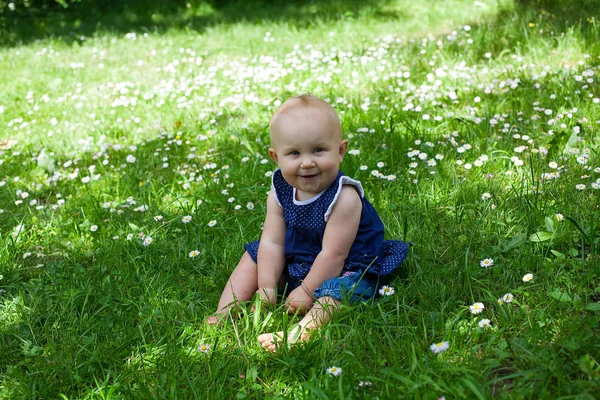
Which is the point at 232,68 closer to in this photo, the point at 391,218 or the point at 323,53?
the point at 323,53

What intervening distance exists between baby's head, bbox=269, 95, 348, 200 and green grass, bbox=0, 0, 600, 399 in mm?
591

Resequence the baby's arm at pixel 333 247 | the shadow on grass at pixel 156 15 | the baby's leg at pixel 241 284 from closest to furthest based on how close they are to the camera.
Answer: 1. the baby's arm at pixel 333 247
2. the baby's leg at pixel 241 284
3. the shadow on grass at pixel 156 15

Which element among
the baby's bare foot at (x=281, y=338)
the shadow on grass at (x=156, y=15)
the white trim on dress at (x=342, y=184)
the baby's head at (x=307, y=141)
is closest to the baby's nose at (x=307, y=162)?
the baby's head at (x=307, y=141)

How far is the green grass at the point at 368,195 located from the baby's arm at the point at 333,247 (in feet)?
0.45

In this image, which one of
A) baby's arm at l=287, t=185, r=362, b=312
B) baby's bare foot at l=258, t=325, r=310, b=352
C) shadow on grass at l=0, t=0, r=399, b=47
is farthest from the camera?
shadow on grass at l=0, t=0, r=399, b=47

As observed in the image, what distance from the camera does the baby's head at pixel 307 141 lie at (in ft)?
8.38

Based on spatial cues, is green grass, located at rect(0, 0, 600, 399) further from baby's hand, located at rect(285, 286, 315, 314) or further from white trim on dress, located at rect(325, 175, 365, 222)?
white trim on dress, located at rect(325, 175, 365, 222)

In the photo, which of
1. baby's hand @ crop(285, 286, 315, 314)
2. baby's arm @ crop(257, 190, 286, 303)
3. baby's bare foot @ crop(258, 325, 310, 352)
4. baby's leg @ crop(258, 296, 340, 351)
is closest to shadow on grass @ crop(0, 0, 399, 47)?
baby's arm @ crop(257, 190, 286, 303)

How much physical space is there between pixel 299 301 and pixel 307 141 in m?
0.69

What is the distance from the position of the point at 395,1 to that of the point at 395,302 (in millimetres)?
7663

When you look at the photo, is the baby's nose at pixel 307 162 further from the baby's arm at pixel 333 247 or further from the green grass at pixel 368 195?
the green grass at pixel 368 195

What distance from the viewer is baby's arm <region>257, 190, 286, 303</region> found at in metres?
2.82

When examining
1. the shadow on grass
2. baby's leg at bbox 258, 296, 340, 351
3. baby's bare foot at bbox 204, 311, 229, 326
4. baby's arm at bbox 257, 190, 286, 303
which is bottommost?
baby's bare foot at bbox 204, 311, 229, 326

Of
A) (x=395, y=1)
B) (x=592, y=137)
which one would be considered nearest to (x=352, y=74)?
(x=592, y=137)
